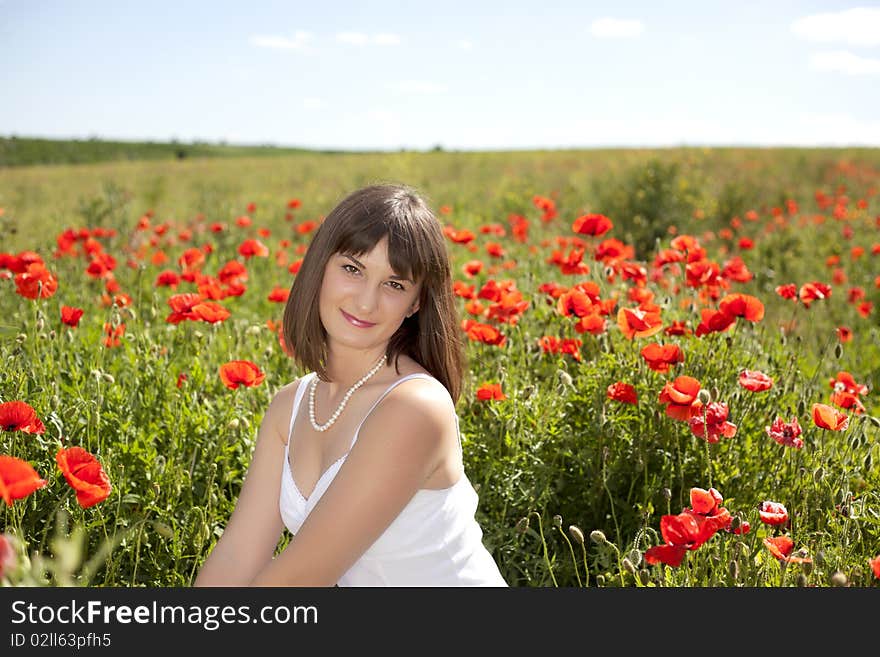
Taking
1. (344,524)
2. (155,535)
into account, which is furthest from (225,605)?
(155,535)

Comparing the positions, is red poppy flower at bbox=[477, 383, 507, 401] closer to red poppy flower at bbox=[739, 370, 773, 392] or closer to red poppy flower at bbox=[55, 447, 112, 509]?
red poppy flower at bbox=[739, 370, 773, 392]

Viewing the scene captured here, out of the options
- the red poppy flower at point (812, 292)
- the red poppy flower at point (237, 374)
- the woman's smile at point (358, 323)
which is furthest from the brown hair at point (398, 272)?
the red poppy flower at point (812, 292)

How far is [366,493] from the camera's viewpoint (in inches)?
68.1

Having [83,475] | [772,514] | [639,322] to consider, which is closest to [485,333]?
[639,322]

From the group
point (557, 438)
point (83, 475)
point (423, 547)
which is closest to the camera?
point (83, 475)

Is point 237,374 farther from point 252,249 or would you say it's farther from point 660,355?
point 252,249

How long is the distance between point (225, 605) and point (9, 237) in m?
5.33

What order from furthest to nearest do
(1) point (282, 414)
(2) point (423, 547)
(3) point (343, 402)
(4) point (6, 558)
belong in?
(1) point (282, 414)
(3) point (343, 402)
(2) point (423, 547)
(4) point (6, 558)

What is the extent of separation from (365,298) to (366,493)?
0.44m

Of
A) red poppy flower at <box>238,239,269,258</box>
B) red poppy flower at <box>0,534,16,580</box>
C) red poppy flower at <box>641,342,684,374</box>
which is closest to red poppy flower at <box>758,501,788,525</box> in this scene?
red poppy flower at <box>641,342,684,374</box>

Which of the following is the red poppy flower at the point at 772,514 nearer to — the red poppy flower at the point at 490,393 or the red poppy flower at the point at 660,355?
the red poppy flower at the point at 660,355

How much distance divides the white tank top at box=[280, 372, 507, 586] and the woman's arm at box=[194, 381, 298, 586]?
187mm

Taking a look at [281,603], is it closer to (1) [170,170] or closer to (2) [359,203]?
(2) [359,203]

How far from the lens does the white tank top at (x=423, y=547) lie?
73.5 inches
